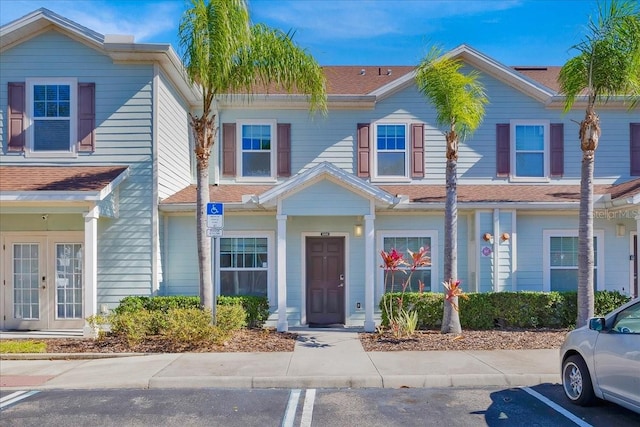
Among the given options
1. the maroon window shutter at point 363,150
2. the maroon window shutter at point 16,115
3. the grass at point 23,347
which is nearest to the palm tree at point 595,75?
the maroon window shutter at point 363,150

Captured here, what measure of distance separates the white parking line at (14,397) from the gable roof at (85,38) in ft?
21.7

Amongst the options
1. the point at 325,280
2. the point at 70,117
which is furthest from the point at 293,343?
the point at 70,117

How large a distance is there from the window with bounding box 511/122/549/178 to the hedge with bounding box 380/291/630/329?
3800mm

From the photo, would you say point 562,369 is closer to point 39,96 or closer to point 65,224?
point 65,224

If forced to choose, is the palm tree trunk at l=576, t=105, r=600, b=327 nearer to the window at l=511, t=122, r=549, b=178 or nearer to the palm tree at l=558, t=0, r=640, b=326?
the palm tree at l=558, t=0, r=640, b=326

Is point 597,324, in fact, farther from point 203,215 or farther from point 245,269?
point 245,269

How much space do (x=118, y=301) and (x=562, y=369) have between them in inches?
354

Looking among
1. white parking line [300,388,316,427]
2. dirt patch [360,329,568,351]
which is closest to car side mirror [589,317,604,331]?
white parking line [300,388,316,427]

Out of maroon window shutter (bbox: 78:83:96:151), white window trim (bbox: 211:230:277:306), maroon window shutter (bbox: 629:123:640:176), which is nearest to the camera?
maroon window shutter (bbox: 78:83:96:151)

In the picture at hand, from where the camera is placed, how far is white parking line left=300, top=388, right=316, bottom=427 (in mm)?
5590

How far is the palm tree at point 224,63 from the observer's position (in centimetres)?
912

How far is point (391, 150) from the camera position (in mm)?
13281

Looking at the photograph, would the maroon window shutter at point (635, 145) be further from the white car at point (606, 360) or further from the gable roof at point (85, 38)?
the gable roof at point (85, 38)

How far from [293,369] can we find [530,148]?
9.43m
